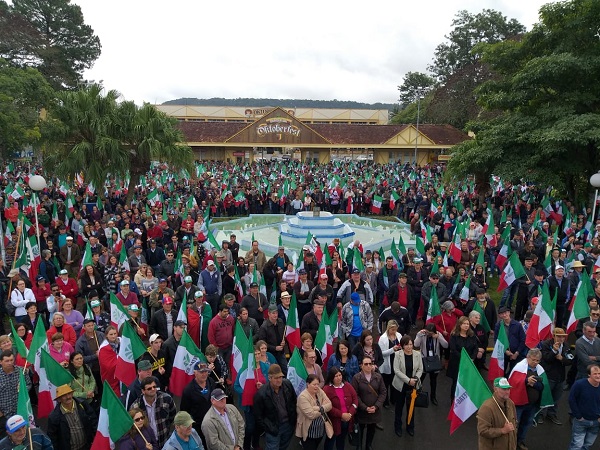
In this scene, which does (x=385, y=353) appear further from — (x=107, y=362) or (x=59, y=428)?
(x=59, y=428)

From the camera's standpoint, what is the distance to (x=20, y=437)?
4117 mm

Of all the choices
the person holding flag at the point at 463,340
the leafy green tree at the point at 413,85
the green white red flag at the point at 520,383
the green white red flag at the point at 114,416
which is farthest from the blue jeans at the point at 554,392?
the leafy green tree at the point at 413,85

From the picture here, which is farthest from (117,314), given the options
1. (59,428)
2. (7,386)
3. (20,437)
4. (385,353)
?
(385,353)

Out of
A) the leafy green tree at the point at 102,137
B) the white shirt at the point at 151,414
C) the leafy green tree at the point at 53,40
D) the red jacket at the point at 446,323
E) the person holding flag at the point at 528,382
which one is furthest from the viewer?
the leafy green tree at the point at 53,40

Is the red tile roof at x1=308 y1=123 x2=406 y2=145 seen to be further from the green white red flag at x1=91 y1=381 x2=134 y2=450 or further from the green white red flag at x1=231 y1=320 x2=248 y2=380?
the green white red flag at x1=91 y1=381 x2=134 y2=450

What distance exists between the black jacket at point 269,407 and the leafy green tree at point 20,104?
1597cm

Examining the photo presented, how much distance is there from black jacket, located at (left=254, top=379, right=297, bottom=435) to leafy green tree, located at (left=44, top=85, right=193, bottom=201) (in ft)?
46.5

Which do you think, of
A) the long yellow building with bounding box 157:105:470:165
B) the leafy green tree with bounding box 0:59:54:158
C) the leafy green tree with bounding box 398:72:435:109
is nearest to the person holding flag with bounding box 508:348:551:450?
the leafy green tree with bounding box 0:59:54:158

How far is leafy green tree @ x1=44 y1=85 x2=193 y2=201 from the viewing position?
17281 mm

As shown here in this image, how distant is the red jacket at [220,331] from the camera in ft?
22.4

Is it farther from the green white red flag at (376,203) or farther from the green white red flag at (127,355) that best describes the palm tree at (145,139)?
the green white red flag at (127,355)

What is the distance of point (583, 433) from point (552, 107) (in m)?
14.1

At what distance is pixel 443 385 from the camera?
7.51m

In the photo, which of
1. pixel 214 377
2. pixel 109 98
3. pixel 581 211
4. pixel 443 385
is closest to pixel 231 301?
pixel 214 377
